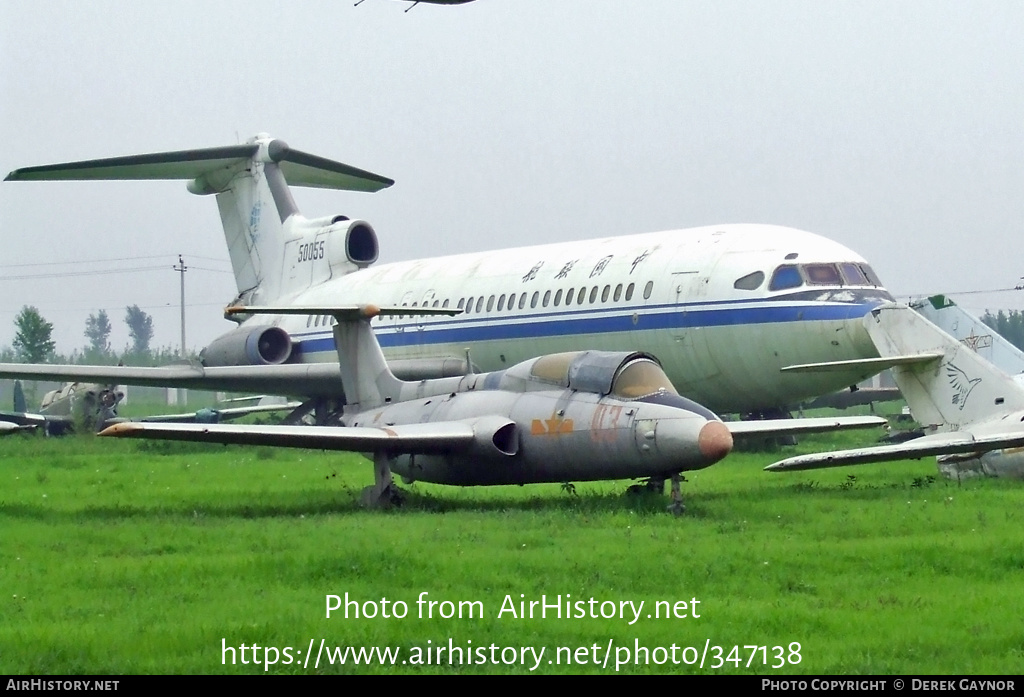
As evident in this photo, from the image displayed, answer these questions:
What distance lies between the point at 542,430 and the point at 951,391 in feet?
16.8

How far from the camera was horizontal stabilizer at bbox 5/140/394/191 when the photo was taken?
91.6ft

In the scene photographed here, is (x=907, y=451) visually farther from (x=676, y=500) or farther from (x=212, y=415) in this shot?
(x=212, y=415)

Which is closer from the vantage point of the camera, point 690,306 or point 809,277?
point 809,277

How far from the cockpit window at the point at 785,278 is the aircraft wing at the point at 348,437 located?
6.91 m

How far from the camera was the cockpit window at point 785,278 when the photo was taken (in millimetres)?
19750

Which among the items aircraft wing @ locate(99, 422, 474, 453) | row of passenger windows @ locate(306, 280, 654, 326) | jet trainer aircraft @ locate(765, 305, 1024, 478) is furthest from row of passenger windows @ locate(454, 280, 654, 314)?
aircraft wing @ locate(99, 422, 474, 453)

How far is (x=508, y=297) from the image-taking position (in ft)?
78.8

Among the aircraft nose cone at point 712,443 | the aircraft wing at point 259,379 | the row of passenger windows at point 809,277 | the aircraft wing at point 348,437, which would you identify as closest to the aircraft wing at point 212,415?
the aircraft wing at point 259,379

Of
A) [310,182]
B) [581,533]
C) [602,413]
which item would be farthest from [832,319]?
[310,182]

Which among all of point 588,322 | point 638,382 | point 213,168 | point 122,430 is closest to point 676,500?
point 638,382

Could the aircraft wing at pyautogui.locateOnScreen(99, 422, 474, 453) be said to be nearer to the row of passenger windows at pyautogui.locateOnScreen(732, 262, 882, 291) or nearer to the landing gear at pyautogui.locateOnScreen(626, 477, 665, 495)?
the landing gear at pyautogui.locateOnScreen(626, 477, 665, 495)

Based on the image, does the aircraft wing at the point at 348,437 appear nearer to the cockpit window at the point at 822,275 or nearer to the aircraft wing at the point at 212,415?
the cockpit window at the point at 822,275

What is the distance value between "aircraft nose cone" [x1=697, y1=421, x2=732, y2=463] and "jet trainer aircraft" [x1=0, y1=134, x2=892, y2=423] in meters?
6.00

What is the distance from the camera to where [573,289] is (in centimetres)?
2262
